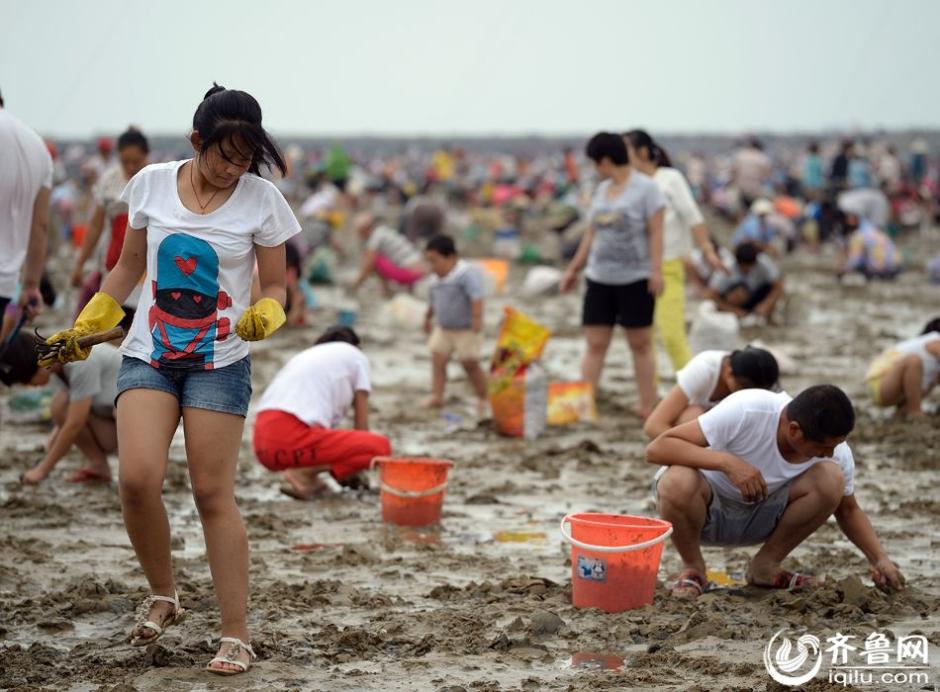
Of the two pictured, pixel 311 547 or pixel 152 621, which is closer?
pixel 152 621

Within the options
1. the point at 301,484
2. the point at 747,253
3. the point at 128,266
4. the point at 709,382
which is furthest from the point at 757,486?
the point at 747,253

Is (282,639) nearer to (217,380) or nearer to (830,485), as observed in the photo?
(217,380)

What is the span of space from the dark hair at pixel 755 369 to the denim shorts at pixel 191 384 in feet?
7.17

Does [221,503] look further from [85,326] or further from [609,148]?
[609,148]

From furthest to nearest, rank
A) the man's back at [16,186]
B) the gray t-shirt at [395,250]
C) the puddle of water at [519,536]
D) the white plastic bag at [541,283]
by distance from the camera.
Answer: the white plastic bag at [541,283]
the gray t-shirt at [395,250]
the puddle of water at [519,536]
the man's back at [16,186]

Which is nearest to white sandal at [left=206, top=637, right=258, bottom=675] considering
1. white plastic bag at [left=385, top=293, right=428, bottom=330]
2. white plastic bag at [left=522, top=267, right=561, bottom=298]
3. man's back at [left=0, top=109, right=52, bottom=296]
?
man's back at [left=0, top=109, right=52, bottom=296]

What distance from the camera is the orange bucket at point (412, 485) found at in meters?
5.91

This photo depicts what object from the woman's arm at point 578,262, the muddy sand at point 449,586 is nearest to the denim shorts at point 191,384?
the muddy sand at point 449,586

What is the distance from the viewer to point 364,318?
44.8ft

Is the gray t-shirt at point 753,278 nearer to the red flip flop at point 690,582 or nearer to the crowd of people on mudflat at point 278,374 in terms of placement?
the crowd of people on mudflat at point 278,374

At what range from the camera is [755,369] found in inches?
201

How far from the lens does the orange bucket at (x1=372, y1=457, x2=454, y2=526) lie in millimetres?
5906
